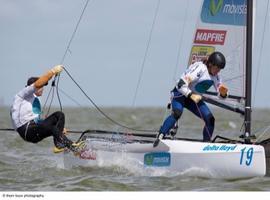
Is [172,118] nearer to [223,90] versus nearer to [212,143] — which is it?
[212,143]

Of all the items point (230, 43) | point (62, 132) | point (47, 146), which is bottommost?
point (47, 146)

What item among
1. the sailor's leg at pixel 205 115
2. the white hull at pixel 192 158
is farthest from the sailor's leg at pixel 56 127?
the sailor's leg at pixel 205 115

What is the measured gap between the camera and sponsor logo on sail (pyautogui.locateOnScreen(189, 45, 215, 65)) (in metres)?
10.2

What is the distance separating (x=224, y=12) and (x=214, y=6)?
21 cm

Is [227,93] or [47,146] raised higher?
[227,93]

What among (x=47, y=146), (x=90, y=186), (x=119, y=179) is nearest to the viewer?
(x=90, y=186)

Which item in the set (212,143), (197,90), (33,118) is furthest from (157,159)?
(33,118)

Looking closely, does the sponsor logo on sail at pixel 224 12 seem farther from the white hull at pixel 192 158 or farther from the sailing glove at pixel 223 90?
the white hull at pixel 192 158

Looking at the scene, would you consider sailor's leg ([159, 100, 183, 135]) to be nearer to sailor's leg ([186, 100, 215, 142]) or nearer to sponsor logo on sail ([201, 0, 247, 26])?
sailor's leg ([186, 100, 215, 142])

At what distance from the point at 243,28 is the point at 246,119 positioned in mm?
1363

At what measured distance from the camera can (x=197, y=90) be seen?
31.2 feet

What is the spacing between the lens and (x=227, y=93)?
380 inches
